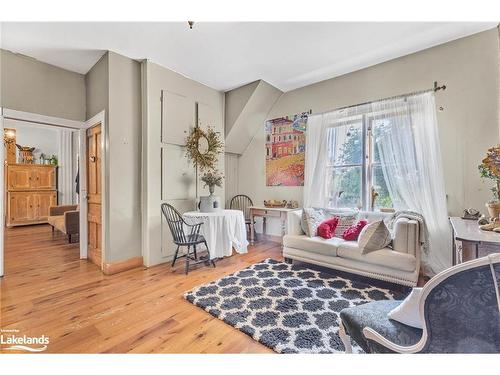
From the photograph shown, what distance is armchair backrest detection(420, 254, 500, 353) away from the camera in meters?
0.84

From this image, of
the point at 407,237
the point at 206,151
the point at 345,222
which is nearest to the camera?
the point at 407,237

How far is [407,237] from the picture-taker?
2459mm

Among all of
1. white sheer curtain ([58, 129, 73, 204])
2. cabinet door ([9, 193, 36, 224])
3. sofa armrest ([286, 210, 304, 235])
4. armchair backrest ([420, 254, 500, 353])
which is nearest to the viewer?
armchair backrest ([420, 254, 500, 353])

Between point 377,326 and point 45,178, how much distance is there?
8.22 m

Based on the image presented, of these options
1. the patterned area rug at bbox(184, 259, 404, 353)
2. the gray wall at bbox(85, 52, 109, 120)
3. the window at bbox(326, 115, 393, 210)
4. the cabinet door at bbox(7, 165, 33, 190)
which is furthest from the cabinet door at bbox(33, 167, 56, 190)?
the window at bbox(326, 115, 393, 210)

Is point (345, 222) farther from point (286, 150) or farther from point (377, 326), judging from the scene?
point (377, 326)

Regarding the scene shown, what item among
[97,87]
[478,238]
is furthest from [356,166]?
[97,87]

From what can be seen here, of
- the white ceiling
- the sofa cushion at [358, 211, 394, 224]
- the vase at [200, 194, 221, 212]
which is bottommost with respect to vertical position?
the sofa cushion at [358, 211, 394, 224]

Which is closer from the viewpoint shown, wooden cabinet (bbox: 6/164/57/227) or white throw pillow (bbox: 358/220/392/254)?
white throw pillow (bbox: 358/220/392/254)

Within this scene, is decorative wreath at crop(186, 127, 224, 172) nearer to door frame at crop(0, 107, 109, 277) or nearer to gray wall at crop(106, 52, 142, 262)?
gray wall at crop(106, 52, 142, 262)

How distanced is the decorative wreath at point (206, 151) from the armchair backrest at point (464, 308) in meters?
3.37

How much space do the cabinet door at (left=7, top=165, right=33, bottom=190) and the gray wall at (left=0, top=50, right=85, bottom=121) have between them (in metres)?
4.31

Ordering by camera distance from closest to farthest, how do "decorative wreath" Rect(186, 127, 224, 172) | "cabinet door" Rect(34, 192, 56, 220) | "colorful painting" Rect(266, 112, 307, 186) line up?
"decorative wreath" Rect(186, 127, 224, 172) → "colorful painting" Rect(266, 112, 307, 186) → "cabinet door" Rect(34, 192, 56, 220)
